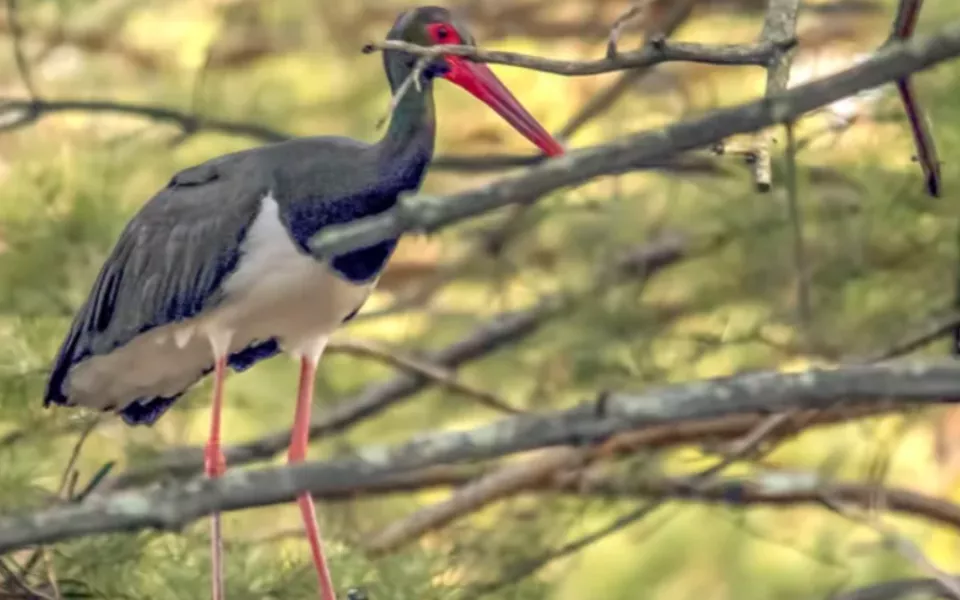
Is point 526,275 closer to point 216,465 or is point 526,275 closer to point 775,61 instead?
point 216,465

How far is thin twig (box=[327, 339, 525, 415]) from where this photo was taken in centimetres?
244

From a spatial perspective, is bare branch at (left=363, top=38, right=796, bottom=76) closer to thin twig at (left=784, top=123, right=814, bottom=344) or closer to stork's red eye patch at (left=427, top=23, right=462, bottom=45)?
stork's red eye patch at (left=427, top=23, right=462, bottom=45)

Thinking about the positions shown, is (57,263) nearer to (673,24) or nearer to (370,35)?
(673,24)

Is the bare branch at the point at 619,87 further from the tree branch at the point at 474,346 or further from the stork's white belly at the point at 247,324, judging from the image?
the stork's white belly at the point at 247,324

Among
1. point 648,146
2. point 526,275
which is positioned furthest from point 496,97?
point 526,275

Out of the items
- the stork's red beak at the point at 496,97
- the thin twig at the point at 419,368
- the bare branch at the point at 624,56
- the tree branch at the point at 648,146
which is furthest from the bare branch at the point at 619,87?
the tree branch at the point at 648,146

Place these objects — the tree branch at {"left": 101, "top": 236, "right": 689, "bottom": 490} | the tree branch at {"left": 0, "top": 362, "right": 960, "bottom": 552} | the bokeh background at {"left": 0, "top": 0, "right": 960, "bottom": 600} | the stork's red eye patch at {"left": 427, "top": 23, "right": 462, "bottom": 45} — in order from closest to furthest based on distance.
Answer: the tree branch at {"left": 0, "top": 362, "right": 960, "bottom": 552} < the stork's red eye patch at {"left": 427, "top": 23, "right": 462, "bottom": 45} < the bokeh background at {"left": 0, "top": 0, "right": 960, "bottom": 600} < the tree branch at {"left": 101, "top": 236, "right": 689, "bottom": 490}

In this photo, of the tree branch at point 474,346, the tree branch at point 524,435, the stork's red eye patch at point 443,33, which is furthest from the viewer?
the tree branch at point 474,346

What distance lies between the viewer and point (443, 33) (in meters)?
1.52

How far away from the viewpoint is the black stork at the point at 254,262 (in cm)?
158

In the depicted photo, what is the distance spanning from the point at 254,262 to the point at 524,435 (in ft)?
2.87

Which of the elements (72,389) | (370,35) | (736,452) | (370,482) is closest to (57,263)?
(72,389)

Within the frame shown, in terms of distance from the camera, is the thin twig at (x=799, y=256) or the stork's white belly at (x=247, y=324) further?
the thin twig at (x=799, y=256)

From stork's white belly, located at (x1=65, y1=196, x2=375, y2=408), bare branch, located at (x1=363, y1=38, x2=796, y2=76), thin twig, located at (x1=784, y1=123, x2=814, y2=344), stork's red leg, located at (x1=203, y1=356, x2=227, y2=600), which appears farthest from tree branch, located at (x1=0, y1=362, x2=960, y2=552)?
thin twig, located at (x1=784, y1=123, x2=814, y2=344)
